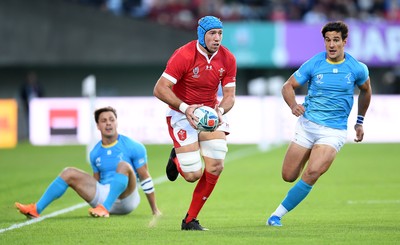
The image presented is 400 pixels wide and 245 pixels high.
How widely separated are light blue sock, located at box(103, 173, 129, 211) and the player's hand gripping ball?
2150 millimetres

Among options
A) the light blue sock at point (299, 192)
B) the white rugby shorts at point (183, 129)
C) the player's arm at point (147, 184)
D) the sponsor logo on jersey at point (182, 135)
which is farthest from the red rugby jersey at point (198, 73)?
the player's arm at point (147, 184)

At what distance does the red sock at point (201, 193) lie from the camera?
35.9ft

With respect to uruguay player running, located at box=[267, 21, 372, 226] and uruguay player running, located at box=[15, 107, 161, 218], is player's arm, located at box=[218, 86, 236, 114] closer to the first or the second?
uruguay player running, located at box=[267, 21, 372, 226]

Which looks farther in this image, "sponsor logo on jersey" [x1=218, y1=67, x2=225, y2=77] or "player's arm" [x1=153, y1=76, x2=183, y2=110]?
Result: "sponsor logo on jersey" [x1=218, y1=67, x2=225, y2=77]

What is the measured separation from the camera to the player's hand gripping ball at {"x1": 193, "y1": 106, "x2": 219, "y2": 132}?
10562 millimetres

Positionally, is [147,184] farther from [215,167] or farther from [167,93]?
[167,93]

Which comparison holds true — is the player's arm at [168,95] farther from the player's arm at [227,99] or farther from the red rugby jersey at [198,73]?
the player's arm at [227,99]

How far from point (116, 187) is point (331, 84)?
2.94 metres

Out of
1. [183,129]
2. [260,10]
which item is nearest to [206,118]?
[183,129]

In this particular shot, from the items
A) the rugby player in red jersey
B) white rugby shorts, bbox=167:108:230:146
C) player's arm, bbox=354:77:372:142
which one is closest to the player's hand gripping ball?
the rugby player in red jersey

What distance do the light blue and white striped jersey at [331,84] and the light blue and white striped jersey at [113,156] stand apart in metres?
2.50

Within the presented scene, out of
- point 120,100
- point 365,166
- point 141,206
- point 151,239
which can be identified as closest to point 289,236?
point 151,239

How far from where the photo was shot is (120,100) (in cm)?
3288

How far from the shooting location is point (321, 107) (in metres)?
11.3
